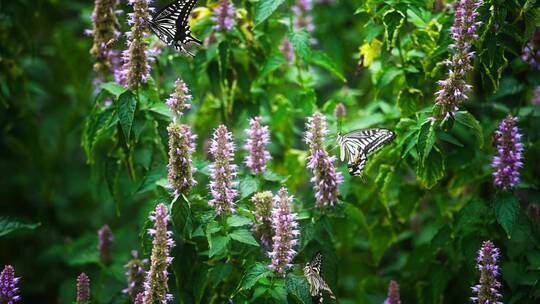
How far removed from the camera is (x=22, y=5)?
467 centimetres

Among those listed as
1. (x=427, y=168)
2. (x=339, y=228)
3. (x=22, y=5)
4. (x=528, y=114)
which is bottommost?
(x=339, y=228)

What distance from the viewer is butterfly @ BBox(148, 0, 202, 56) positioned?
341 centimetres

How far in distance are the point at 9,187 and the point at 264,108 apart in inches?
143

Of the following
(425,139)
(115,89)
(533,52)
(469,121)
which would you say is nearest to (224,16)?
(115,89)

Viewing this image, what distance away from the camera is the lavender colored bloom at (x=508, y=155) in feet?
10.5

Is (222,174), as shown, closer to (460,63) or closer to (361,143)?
(361,143)

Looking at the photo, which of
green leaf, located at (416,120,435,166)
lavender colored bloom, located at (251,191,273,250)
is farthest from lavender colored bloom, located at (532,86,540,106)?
lavender colored bloom, located at (251,191,273,250)

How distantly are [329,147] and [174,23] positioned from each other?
57.8 inches

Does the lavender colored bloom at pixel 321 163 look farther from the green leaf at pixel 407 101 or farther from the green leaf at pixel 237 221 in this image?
the green leaf at pixel 407 101

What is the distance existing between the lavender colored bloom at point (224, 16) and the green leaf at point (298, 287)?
1769 millimetres

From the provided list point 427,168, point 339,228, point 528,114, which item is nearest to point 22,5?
point 339,228

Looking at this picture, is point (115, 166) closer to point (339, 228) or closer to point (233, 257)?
point (233, 257)

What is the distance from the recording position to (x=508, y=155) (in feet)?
10.6

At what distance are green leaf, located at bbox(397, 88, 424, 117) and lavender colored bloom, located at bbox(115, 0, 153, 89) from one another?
5.06 ft
